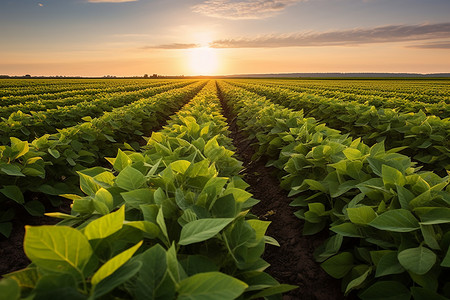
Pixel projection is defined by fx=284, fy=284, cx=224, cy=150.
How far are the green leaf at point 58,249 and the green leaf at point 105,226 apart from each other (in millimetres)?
96

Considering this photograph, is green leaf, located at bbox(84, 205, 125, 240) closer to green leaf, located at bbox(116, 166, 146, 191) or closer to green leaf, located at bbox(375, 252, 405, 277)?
green leaf, located at bbox(116, 166, 146, 191)

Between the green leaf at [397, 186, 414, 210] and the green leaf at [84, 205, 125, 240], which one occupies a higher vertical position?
the green leaf at [84, 205, 125, 240]

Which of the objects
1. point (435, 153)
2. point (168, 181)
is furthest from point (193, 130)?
point (435, 153)

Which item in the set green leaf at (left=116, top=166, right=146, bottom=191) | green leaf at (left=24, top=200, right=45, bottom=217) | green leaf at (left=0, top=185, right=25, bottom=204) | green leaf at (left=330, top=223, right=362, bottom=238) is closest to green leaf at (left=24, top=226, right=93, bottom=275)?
green leaf at (left=116, top=166, right=146, bottom=191)

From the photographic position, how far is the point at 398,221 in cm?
148

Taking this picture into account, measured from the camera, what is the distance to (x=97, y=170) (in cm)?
193

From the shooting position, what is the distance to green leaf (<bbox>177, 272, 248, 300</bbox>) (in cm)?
76

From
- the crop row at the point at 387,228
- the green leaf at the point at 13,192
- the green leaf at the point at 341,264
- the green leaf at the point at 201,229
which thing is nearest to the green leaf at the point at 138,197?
the green leaf at the point at 201,229

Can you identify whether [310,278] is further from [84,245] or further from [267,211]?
[84,245]

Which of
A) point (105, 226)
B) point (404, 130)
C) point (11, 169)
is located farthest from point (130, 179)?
point (404, 130)

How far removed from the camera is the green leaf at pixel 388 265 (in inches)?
59.9

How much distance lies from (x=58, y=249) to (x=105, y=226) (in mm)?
149

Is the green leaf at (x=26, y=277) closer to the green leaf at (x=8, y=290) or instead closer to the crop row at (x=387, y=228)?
the green leaf at (x=8, y=290)

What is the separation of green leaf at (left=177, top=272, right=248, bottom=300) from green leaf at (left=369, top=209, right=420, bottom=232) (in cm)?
96
